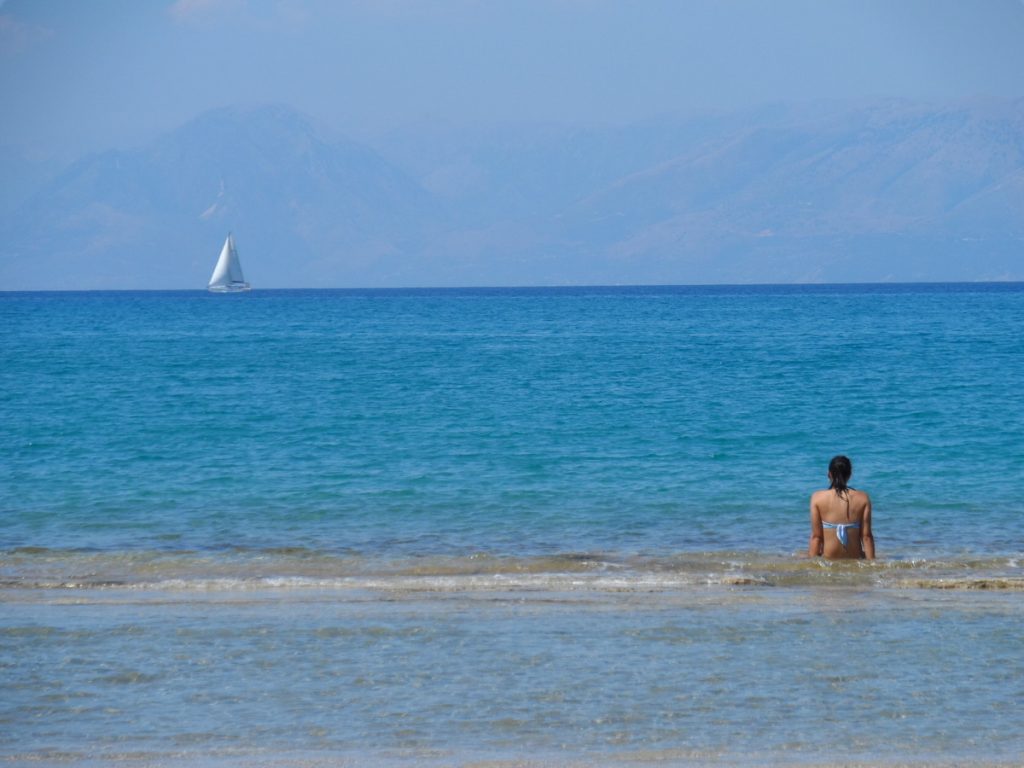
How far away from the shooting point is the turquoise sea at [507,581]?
9.34 metres

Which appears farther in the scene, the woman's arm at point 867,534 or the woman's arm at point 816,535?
the woman's arm at point 816,535

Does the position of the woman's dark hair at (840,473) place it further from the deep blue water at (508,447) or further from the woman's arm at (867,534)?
the deep blue water at (508,447)

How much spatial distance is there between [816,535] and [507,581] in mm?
3434

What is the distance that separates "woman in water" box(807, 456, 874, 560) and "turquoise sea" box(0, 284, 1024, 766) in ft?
0.69

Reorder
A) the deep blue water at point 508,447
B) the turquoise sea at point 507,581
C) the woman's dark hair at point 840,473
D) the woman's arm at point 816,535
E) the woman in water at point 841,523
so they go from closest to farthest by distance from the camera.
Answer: the turquoise sea at point 507,581, the woman's dark hair at point 840,473, the woman in water at point 841,523, the woman's arm at point 816,535, the deep blue water at point 508,447

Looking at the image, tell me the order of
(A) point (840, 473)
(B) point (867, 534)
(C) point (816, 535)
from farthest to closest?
(C) point (816, 535) → (B) point (867, 534) → (A) point (840, 473)

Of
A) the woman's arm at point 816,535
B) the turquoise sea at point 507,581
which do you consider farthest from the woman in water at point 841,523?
the turquoise sea at point 507,581

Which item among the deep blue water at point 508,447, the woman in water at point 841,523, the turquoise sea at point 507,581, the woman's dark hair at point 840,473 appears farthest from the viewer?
the deep blue water at point 508,447

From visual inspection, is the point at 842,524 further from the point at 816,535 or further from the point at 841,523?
the point at 816,535

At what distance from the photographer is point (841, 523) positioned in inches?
580

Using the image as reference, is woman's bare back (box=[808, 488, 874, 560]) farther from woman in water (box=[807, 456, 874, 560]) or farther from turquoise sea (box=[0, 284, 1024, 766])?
turquoise sea (box=[0, 284, 1024, 766])

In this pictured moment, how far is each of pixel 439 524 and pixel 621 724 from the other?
9609mm

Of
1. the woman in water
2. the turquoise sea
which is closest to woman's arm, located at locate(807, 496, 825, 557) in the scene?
the woman in water

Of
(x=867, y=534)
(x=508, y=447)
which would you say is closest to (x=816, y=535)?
(x=867, y=534)
